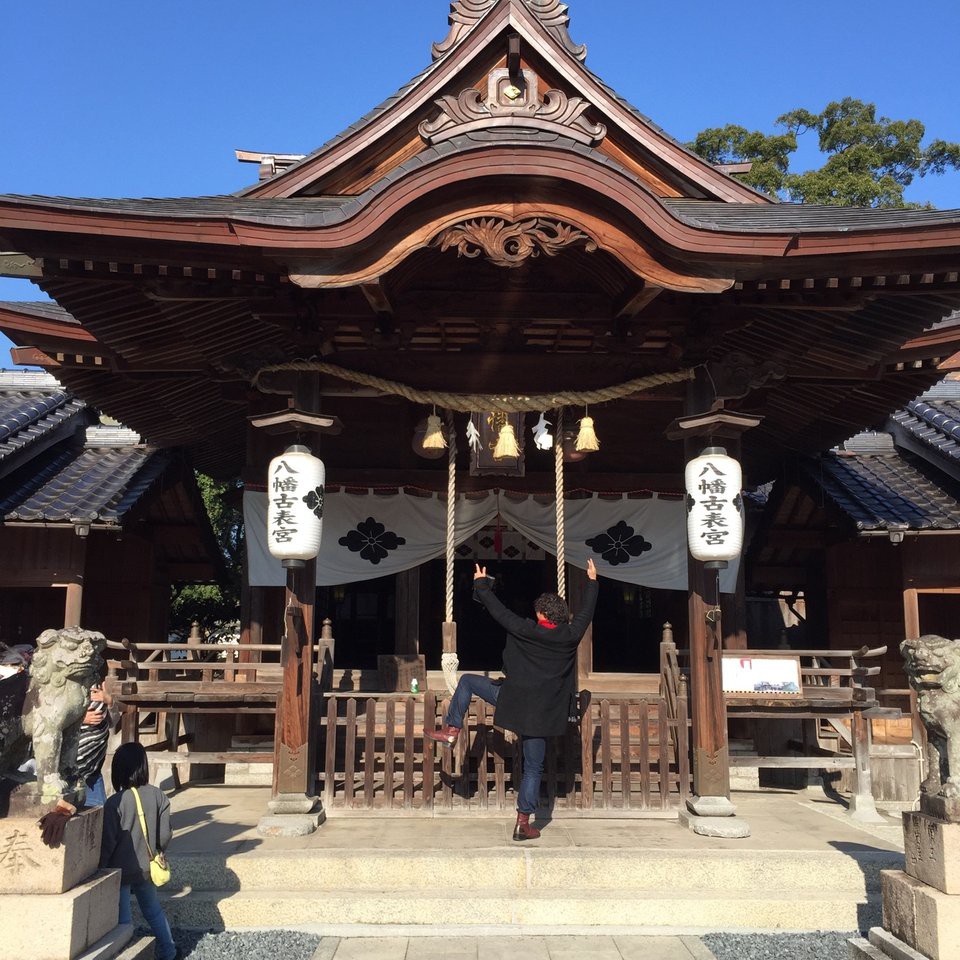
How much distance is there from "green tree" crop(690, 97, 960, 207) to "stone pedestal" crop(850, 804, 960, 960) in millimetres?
23109

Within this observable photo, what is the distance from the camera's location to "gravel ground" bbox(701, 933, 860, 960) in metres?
4.73

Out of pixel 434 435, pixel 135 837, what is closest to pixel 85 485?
pixel 434 435

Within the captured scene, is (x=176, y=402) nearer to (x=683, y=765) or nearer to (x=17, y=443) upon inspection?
(x=17, y=443)

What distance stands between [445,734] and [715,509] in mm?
2776

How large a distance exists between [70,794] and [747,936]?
3999 millimetres

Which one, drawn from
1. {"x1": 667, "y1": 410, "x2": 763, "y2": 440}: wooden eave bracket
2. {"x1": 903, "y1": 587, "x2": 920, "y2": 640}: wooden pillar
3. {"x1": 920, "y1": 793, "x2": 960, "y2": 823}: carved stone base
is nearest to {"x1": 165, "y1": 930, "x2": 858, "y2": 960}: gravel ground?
{"x1": 920, "y1": 793, "x2": 960, "y2": 823}: carved stone base

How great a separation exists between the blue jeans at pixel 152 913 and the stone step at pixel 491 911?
607mm

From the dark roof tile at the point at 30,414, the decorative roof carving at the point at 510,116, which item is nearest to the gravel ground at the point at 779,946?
the decorative roof carving at the point at 510,116

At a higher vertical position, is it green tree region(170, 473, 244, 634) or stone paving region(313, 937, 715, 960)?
green tree region(170, 473, 244, 634)

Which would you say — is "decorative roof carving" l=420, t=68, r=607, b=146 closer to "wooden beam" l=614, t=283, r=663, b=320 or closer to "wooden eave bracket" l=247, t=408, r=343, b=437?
"wooden beam" l=614, t=283, r=663, b=320

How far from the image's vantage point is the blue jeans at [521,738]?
19.1ft

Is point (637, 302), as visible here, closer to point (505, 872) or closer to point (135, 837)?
point (505, 872)

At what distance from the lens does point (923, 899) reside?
403cm

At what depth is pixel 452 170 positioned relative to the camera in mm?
5910
